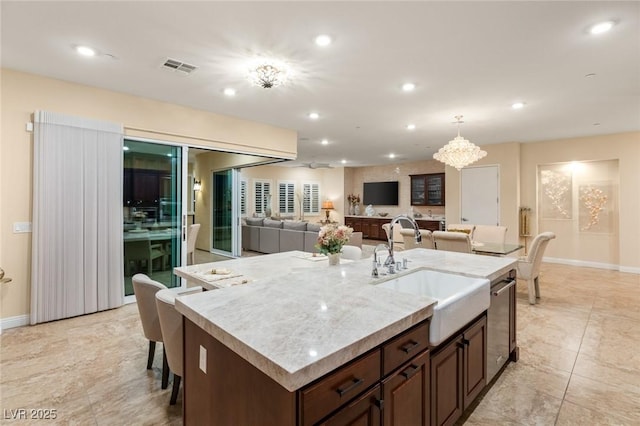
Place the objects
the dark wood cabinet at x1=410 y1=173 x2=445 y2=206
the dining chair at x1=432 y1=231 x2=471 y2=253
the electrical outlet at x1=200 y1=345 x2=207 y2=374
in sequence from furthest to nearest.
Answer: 1. the dark wood cabinet at x1=410 y1=173 x2=445 y2=206
2. the dining chair at x1=432 y1=231 x2=471 y2=253
3. the electrical outlet at x1=200 y1=345 x2=207 y2=374

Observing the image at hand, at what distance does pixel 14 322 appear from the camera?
341 centimetres

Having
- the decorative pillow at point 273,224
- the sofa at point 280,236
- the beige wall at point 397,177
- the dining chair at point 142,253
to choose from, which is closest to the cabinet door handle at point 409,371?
the dining chair at point 142,253

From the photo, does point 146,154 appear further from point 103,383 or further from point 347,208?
point 347,208

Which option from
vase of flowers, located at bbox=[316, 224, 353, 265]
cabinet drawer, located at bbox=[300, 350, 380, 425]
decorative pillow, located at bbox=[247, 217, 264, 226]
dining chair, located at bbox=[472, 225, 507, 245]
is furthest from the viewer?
decorative pillow, located at bbox=[247, 217, 264, 226]

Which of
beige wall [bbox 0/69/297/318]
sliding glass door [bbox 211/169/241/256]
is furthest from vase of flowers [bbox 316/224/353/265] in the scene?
sliding glass door [bbox 211/169/241/256]

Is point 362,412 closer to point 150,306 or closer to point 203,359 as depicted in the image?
point 203,359

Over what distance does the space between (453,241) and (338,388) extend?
3.50 meters

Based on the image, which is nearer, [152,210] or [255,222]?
[152,210]

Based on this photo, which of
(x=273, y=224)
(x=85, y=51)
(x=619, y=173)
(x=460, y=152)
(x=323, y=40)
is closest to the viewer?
(x=323, y=40)

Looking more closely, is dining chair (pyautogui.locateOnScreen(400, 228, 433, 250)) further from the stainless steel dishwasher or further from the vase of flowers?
the vase of flowers

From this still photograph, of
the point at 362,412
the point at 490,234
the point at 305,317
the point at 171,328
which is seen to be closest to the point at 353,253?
the point at 171,328

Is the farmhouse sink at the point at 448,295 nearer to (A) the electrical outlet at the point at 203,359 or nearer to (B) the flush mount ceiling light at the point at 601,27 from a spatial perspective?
(A) the electrical outlet at the point at 203,359

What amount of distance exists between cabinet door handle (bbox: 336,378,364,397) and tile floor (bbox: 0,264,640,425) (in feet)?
4.67

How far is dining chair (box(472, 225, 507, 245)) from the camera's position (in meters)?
5.32
